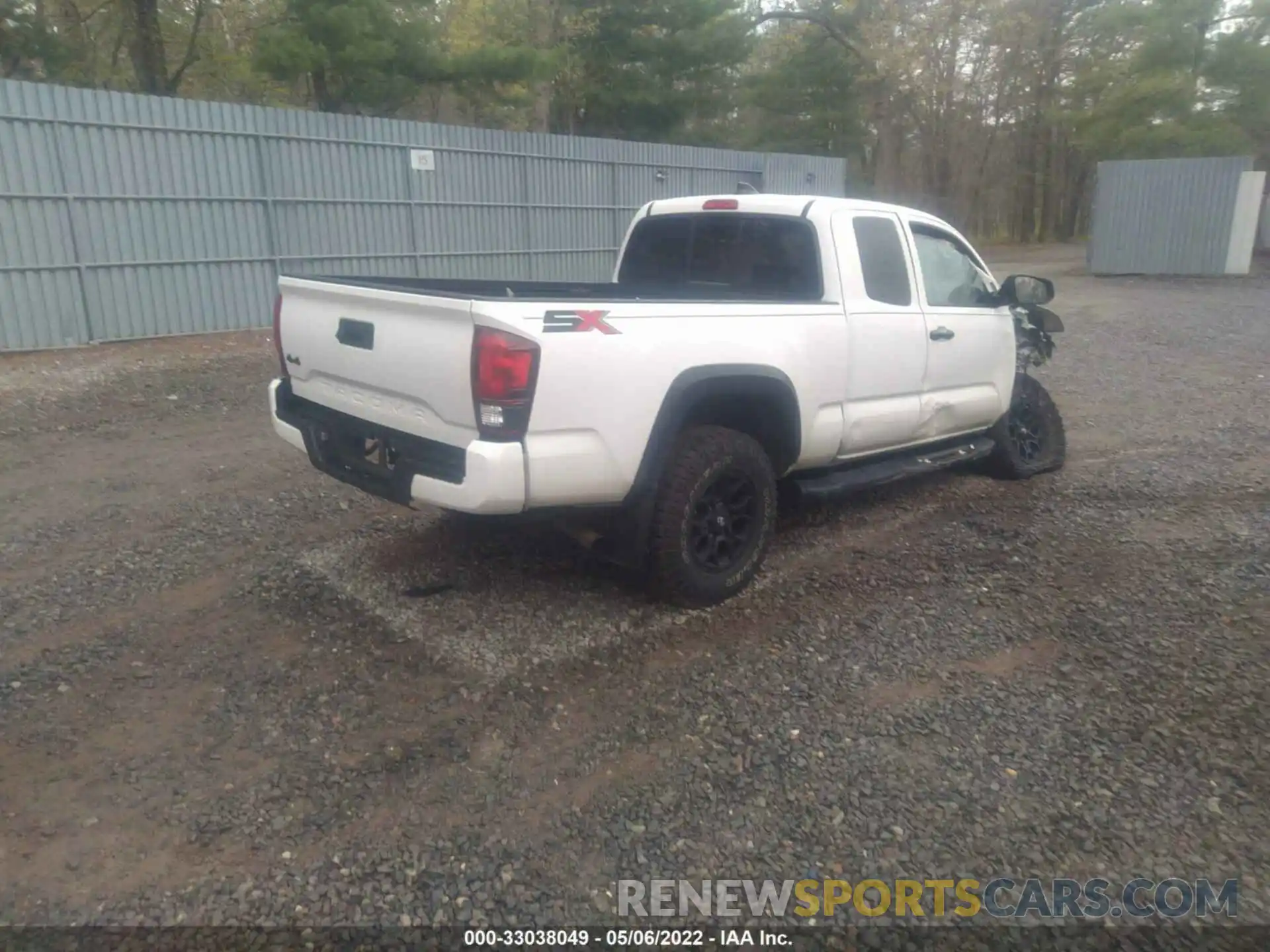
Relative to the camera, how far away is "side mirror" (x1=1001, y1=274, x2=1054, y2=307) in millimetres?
5988

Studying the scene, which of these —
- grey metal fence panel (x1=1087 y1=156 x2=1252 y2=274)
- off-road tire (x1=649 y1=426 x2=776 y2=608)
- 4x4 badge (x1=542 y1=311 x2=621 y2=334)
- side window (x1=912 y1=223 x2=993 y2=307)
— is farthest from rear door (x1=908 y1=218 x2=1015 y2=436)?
grey metal fence panel (x1=1087 y1=156 x2=1252 y2=274)

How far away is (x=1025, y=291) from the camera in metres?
6.07

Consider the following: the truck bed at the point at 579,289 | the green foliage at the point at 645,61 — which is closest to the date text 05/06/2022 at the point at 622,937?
the truck bed at the point at 579,289

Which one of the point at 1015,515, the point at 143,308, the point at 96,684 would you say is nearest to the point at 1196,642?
the point at 1015,515

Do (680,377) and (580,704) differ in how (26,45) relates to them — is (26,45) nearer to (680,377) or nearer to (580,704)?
(680,377)

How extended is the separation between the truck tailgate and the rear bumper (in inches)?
2.1

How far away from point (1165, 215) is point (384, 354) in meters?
21.9

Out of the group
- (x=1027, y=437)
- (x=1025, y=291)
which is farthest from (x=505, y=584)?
(x=1027, y=437)

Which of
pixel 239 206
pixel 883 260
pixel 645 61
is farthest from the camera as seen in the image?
pixel 645 61

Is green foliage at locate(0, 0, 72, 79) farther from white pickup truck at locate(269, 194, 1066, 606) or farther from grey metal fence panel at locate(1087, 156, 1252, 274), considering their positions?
grey metal fence panel at locate(1087, 156, 1252, 274)

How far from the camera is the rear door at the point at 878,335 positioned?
4.89 m

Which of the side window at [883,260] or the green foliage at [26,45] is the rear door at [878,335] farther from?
the green foliage at [26,45]

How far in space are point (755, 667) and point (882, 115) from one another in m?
32.4

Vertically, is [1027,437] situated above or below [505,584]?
above
